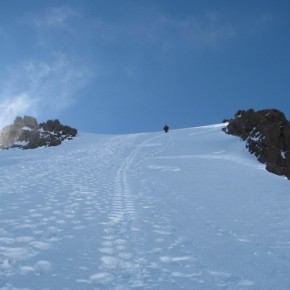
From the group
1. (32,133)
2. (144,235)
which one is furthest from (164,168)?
(32,133)

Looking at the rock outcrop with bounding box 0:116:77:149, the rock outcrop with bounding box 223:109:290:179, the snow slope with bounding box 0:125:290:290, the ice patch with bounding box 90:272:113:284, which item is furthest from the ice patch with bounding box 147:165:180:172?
the rock outcrop with bounding box 0:116:77:149

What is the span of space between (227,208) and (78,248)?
5241 millimetres

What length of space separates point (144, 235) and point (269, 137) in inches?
831

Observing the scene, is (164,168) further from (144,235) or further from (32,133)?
(32,133)

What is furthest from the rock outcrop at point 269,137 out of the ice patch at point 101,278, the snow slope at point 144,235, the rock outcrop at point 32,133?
the rock outcrop at point 32,133

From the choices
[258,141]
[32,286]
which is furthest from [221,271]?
[258,141]

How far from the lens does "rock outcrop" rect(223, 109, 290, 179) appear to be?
76.8ft

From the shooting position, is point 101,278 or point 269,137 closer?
point 101,278

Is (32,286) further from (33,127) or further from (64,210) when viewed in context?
(33,127)

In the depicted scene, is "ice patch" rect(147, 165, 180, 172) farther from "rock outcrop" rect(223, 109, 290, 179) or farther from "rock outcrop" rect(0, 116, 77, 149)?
"rock outcrop" rect(0, 116, 77, 149)

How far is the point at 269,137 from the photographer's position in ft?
83.6

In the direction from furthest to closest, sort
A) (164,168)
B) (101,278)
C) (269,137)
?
(269,137)
(164,168)
(101,278)

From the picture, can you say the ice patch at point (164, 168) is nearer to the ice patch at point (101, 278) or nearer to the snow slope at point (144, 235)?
→ the snow slope at point (144, 235)

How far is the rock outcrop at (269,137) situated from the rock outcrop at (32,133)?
81.3ft
